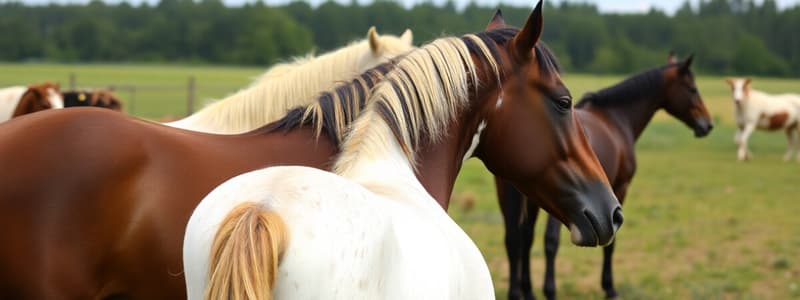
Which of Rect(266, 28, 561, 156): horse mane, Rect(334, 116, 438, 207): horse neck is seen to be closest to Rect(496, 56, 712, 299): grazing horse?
Rect(266, 28, 561, 156): horse mane

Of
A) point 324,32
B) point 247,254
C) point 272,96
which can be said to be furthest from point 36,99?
point 324,32

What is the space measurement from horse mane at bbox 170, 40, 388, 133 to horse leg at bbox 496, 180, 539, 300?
2534mm

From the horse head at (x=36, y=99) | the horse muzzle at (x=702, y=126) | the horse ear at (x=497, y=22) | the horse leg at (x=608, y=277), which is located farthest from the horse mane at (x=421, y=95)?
the horse muzzle at (x=702, y=126)

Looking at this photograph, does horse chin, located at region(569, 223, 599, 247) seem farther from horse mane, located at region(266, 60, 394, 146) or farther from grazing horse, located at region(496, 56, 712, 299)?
grazing horse, located at region(496, 56, 712, 299)

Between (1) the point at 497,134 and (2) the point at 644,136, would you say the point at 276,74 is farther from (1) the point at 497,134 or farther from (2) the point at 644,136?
(2) the point at 644,136

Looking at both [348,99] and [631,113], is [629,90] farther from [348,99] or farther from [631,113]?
[348,99]

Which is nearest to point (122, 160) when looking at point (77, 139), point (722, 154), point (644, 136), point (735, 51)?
point (77, 139)

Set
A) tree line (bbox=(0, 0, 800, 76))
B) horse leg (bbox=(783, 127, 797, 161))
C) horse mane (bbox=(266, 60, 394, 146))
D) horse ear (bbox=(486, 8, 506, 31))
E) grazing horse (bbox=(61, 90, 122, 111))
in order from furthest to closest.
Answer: tree line (bbox=(0, 0, 800, 76)), horse leg (bbox=(783, 127, 797, 161)), grazing horse (bbox=(61, 90, 122, 111)), horse ear (bbox=(486, 8, 506, 31)), horse mane (bbox=(266, 60, 394, 146))

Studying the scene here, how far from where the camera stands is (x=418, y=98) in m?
2.48

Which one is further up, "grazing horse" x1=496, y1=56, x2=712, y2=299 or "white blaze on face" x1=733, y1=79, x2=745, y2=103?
"grazing horse" x1=496, y1=56, x2=712, y2=299

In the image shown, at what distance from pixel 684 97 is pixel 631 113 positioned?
127cm

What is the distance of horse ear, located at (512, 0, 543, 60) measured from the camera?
2.72 meters

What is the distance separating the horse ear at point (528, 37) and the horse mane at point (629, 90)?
14.1 feet

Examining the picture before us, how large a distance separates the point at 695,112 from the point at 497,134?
611cm
